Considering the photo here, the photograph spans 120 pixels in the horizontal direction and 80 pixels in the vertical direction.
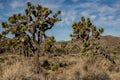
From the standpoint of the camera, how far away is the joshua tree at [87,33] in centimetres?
2188

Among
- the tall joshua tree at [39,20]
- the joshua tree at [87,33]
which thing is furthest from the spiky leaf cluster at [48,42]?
the joshua tree at [87,33]

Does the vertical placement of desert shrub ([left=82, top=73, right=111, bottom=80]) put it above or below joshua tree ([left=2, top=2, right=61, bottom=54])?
below

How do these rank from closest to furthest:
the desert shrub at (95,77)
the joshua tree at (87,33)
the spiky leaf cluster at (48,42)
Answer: the desert shrub at (95,77)
the spiky leaf cluster at (48,42)
the joshua tree at (87,33)

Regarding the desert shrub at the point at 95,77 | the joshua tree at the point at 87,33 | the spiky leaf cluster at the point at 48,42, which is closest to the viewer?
the desert shrub at the point at 95,77

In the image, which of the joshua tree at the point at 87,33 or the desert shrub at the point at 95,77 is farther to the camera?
the joshua tree at the point at 87,33

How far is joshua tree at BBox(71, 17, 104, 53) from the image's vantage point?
71.8ft

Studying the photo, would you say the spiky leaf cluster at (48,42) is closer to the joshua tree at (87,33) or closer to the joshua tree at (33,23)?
the joshua tree at (33,23)

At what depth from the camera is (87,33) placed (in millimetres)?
23328

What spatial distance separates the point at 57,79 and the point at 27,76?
1.24 meters

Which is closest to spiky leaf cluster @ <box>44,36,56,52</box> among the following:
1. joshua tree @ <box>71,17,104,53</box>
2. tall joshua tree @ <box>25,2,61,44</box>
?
tall joshua tree @ <box>25,2,61,44</box>

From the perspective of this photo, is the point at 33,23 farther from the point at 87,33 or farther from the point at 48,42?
the point at 87,33

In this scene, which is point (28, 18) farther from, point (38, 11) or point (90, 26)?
point (90, 26)

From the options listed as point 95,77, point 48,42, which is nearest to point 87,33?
point 48,42

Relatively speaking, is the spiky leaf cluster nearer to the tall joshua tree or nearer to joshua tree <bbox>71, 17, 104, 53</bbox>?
the tall joshua tree
